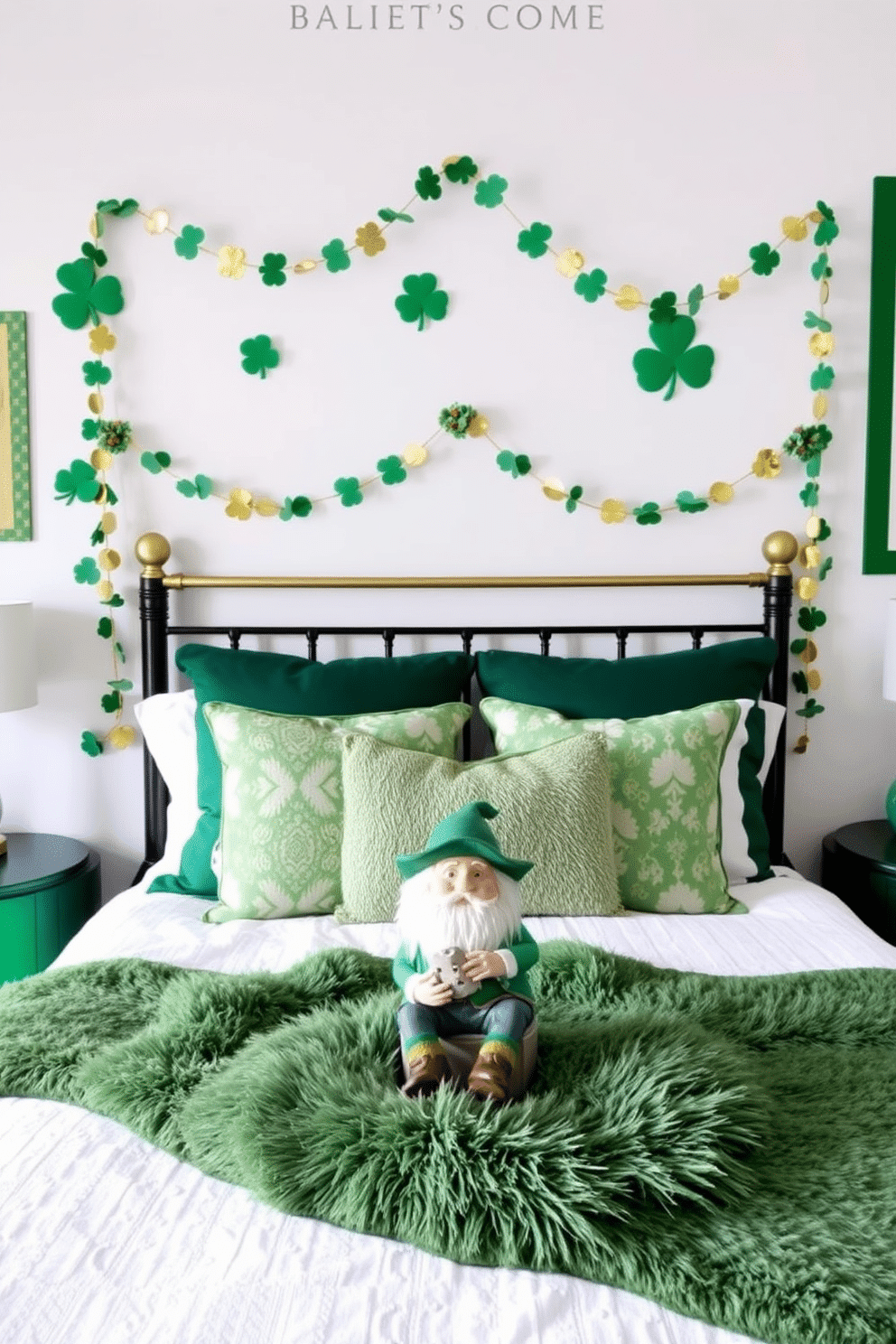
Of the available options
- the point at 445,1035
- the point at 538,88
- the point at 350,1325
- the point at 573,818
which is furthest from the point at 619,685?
the point at 350,1325

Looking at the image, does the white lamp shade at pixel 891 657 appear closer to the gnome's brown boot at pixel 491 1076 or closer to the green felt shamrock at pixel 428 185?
the green felt shamrock at pixel 428 185

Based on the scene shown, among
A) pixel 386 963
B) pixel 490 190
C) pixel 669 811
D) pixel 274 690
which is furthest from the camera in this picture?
pixel 490 190

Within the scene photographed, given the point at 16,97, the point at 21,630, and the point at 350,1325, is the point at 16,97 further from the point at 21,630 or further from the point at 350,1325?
the point at 350,1325

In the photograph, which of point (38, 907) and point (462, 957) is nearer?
point (462, 957)

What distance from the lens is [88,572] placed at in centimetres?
258

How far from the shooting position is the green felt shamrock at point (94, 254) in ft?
8.17

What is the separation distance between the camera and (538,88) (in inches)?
97.9

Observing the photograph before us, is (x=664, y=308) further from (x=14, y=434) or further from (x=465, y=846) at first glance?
(x=465, y=846)

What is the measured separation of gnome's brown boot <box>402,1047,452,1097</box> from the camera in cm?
120

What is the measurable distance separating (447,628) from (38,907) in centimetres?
102

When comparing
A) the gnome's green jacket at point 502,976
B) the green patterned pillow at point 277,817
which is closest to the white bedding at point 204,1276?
the gnome's green jacket at point 502,976

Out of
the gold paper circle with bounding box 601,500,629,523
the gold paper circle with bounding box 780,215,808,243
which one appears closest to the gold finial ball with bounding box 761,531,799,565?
the gold paper circle with bounding box 601,500,629,523

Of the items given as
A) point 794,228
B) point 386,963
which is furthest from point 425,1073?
point 794,228

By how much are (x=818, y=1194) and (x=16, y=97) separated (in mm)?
2552
